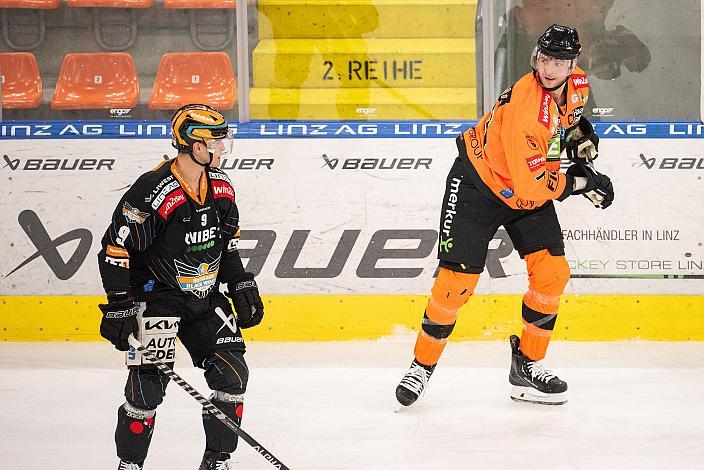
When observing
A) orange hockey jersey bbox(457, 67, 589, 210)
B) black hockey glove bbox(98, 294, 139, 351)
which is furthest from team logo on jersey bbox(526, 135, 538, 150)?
black hockey glove bbox(98, 294, 139, 351)

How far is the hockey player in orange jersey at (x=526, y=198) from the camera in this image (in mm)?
3930

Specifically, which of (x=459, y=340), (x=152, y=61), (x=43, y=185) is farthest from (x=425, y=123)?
(x=43, y=185)

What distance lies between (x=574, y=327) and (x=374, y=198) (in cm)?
118

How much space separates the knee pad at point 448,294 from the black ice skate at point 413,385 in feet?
0.66

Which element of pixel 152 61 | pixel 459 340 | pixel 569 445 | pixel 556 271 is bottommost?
pixel 459 340

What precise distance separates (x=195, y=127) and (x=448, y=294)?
1.47m

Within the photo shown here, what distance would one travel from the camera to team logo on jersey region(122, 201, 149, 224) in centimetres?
300

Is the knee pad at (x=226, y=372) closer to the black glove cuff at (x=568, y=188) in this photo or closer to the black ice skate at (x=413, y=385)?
the black ice skate at (x=413, y=385)

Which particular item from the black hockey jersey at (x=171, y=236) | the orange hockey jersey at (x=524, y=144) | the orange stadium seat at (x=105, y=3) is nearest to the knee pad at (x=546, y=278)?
the orange hockey jersey at (x=524, y=144)

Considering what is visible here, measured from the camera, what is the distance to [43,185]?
216 inches

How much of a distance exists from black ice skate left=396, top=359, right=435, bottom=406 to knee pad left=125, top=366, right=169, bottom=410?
1335 mm

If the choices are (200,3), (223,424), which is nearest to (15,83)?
(200,3)

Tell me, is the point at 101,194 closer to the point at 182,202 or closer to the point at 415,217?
the point at 415,217

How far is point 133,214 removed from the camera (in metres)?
3.00
